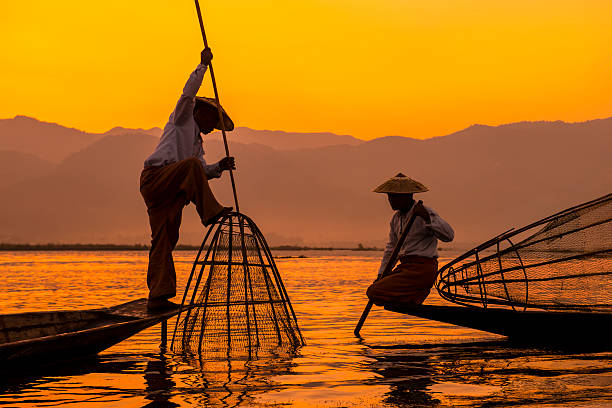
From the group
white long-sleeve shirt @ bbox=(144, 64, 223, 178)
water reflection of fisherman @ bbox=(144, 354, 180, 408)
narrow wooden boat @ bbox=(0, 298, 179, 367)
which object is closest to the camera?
water reflection of fisherman @ bbox=(144, 354, 180, 408)

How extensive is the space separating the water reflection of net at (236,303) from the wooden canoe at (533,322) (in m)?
1.35

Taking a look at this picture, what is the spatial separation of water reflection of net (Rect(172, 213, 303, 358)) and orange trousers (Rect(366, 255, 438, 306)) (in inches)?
42.2

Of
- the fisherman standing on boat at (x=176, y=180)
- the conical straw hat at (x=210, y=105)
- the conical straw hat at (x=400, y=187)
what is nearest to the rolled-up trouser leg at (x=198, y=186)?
the fisherman standing on boat at (x=176, y=180)

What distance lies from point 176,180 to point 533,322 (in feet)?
12.7

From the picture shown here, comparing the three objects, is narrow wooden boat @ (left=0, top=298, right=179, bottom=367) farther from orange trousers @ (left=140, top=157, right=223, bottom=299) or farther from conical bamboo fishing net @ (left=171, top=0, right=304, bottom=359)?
conical bamboo fishing net @ (left=171, top=0, right=304, bottom=359)

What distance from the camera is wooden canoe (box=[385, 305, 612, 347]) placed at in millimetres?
8234

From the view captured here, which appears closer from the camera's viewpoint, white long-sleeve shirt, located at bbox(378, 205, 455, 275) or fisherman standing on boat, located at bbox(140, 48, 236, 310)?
fisherman standing on boat, located at bbox(140, 48, 236, 310)

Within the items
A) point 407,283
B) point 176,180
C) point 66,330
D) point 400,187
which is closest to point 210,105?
point 176,180

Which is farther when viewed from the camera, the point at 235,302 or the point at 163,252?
the point at 235,302

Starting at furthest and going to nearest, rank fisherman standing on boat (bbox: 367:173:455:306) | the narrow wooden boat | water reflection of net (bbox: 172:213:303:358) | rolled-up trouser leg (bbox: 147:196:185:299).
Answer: fisherman standing on boat (bbox: 367:173:455:306)
water reflection of net (bbox: 172:213:303:358)
rolled-up trouser leg (bbox: 147:196:185:299)
the narrow wooden boat

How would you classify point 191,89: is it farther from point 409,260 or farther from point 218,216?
point 409,260

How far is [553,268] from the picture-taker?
9406 millimetres

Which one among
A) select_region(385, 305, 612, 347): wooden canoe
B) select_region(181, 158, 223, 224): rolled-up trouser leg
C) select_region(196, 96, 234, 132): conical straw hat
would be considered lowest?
select_region(385, 305, 612, 347): wooden canoe

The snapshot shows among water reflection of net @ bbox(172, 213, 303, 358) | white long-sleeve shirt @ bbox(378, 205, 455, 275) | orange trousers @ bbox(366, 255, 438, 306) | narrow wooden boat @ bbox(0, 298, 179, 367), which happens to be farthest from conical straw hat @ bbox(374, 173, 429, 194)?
narrow wooden boat @ bbox(0, 298, 179, 367)
